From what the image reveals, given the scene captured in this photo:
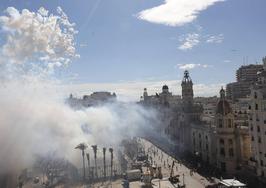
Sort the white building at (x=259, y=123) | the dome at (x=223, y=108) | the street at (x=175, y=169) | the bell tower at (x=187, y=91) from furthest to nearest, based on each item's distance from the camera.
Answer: the bell tower at (x=187, y=91) → the dome at (x=223, y=108) → the street at (x=175, y=169) → the white building at (x=259, y=123)

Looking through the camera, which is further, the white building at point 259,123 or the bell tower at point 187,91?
the bell tower at point 187,91

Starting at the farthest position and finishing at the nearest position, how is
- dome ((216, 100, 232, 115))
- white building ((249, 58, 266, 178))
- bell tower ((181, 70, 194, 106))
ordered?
bell tower ((181, 70, 194, 106)) → dome ((216, 100, 232, 115)) → white building ((249, 58, 266, 178))

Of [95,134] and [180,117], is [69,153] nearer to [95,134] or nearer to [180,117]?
[95,134]

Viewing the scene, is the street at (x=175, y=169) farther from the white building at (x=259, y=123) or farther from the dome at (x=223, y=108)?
the dome at (x=223, y=108)

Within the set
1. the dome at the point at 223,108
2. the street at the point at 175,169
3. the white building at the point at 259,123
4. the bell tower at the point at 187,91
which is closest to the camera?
the white building at the point at 259,123

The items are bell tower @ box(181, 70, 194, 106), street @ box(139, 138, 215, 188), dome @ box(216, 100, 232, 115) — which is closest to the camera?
street @ box(139, 138, 215, 188)

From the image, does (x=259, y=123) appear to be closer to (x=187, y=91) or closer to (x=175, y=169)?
(x=175, y=169)

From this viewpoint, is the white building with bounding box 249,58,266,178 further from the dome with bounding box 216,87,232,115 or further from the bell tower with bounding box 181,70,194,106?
the bell tower with bounding box 181,70,194,106

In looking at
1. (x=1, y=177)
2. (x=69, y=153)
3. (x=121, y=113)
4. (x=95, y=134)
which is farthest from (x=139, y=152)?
(x=121, y=113)

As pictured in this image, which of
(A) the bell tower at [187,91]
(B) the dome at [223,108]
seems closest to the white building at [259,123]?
(B) the dome at [223,108]

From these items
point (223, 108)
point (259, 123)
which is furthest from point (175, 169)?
point (259, 123)

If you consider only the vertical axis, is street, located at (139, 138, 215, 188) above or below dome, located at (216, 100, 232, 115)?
below

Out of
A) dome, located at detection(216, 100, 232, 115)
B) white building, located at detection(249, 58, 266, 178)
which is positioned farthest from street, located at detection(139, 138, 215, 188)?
dome, located at detection(216, 100, 232, 115)

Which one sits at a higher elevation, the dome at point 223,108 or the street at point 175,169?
the dome at point 223,108
